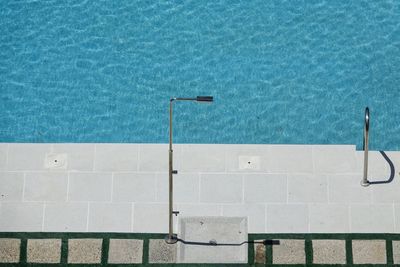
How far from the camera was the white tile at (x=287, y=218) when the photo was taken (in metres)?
7.17

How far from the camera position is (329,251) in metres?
7.08

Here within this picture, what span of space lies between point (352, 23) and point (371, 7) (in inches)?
15.8

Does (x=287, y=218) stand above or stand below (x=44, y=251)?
above

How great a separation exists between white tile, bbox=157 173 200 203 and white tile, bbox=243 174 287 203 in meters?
0.68

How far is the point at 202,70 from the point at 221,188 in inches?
69.2

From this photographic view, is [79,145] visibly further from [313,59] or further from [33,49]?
[313,59]

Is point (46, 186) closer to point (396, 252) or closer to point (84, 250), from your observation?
point (84, 250)

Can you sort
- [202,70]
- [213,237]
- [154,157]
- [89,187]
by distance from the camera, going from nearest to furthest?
[213,237] < [89,187] < [154,157] < [202,70]

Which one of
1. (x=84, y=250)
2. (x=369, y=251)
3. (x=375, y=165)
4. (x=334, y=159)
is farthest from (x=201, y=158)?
(x=369, y=251)

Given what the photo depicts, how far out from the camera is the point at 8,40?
25.9 feet

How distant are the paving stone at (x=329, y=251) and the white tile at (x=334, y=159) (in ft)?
3.17

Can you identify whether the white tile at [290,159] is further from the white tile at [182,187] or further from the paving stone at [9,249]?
the paving stone at [9,249]

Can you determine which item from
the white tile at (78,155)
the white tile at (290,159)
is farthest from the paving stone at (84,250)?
the white tile at (290,159)

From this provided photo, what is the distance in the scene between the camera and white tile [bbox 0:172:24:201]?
287 inches
